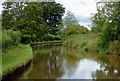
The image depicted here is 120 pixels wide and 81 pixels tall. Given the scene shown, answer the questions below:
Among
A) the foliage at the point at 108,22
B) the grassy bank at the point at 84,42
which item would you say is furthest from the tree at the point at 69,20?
the foliage at the point at 108,22

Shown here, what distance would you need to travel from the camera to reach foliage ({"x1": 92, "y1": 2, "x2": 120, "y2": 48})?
45.7 ft

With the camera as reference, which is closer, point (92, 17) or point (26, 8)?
point (92, 17)

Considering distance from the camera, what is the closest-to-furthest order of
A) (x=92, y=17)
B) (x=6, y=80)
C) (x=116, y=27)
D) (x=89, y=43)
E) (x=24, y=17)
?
(x=6, y=80) → (x=116, y=27) → (x=92, y=17) → (x=89, y=43) → (x=24, y=17)

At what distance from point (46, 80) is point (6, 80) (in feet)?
5.67

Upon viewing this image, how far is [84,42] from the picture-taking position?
742 inches

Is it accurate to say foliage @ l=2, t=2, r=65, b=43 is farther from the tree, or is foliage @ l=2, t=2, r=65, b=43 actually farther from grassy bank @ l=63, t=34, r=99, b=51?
grassy bank @ l=63, t=34, r=99, b=51

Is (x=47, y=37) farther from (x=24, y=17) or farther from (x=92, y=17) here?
(x=92, y=17)

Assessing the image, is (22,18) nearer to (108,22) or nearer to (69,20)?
(69,20)

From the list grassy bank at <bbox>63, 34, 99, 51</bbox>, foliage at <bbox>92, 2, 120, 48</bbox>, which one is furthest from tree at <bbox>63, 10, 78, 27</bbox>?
foliage at <bbox>92, 2, 120, 48</bbox>

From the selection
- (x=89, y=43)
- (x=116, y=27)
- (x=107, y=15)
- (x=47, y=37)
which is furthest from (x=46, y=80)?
(x=47, y=37)

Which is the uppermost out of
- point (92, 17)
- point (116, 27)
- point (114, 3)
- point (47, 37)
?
point (114, 3)

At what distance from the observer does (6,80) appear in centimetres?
602

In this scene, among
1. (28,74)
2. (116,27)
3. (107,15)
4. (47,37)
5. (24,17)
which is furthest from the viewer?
(47,37)

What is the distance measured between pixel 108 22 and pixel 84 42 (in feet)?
17.1
